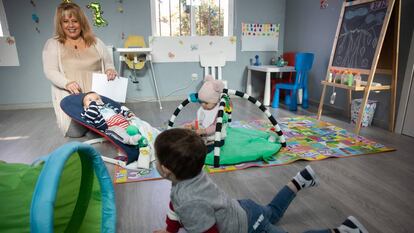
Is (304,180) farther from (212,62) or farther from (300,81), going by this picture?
(212,62)

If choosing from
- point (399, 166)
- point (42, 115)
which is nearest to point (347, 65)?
point (399, 166)

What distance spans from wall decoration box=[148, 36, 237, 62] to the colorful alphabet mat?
162 cm

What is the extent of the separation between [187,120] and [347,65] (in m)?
1.79

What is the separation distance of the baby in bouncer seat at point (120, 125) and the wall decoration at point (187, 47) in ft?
A: 5.80

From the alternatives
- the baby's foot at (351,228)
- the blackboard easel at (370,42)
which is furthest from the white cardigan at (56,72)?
the blackboard easel at (370,42)

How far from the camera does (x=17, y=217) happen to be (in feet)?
2.39

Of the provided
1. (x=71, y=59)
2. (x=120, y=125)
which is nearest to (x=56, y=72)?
(x=71, y=59)

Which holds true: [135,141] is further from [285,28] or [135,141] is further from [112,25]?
[285,28]

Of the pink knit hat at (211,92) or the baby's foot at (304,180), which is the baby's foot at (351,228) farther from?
the pink knit hat at (211,92)

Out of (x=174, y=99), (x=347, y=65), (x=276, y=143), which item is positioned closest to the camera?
(x=276, y=143)

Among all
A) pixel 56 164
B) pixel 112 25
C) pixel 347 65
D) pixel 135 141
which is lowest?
pixel 135 141

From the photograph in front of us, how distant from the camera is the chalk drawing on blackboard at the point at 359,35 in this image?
2.53 metres

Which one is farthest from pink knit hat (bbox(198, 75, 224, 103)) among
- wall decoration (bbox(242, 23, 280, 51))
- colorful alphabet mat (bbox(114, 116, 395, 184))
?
wall decoration (bbox(242, 23, 280, 51))

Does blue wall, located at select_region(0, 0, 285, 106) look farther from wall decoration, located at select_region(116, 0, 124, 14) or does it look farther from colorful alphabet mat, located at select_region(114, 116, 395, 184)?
colorful alphabet mat, located at select_region(114, 116, 395, 184)
